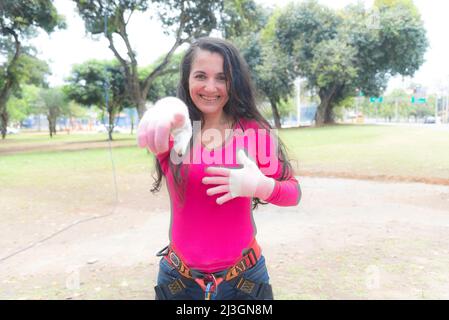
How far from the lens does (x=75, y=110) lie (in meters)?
43.4

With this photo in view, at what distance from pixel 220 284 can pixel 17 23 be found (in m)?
17.9

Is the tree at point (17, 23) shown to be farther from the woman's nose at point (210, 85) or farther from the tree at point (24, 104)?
the tree at point (24, 104)

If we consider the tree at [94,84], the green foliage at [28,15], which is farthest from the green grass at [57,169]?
the tree at [94,84]

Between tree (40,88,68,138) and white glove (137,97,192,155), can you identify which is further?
tree (40,88,68,138)

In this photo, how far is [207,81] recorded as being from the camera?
1.32m

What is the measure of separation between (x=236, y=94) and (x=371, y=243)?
335cm

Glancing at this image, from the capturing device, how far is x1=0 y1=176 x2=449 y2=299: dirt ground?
3139mm

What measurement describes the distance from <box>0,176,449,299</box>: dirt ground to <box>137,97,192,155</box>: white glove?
2.16 metres

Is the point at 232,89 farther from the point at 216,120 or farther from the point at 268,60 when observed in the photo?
the point at 268,60

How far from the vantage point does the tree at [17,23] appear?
14500mm

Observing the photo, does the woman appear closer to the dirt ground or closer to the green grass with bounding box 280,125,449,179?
the dirt ground

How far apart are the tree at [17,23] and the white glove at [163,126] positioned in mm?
14938

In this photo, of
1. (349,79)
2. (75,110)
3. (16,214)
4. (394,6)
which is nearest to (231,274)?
(16,214)

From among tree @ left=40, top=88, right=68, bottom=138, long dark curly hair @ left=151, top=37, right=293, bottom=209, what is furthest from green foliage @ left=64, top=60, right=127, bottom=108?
long dark curly hair @ left=151, top=37, right=293, bottom=209
